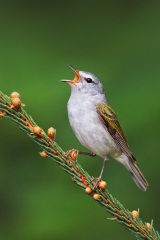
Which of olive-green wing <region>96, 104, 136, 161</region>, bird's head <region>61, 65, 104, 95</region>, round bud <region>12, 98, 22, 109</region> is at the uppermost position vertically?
bird's head <region>61, 65, 104, 95</region>

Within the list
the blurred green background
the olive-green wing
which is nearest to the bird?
the olive-green wing

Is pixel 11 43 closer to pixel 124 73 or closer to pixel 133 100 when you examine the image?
pixel 124 73

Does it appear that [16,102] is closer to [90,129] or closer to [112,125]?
[90,129]

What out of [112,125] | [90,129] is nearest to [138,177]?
[112,125]

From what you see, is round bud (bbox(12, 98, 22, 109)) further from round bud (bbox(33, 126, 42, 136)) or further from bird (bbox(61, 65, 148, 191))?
bird (bbox(61, 65, 148, 191))

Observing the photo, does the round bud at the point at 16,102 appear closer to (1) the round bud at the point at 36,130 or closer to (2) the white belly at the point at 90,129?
(1) the round bud at the point at 36,130

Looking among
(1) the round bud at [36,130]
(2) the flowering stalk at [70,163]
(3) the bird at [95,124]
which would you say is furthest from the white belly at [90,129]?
(1) the round bud at [36,130]
